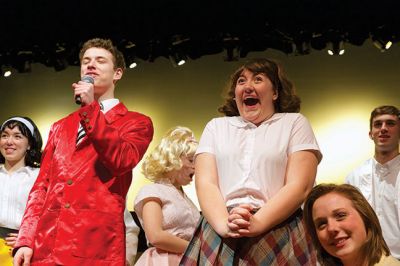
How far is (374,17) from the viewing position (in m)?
5.74

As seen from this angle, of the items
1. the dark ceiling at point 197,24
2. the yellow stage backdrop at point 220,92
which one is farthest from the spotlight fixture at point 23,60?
the yellow stage backdrop at point 220,92

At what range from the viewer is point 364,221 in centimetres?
208

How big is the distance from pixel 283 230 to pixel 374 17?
409 cm

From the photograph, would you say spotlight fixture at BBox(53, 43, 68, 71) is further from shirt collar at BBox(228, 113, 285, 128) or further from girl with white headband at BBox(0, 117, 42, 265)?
shirt collar at BBox(228, 113, 285, 128)

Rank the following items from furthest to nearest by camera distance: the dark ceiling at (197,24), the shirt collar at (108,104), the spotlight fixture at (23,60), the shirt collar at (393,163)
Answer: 1. the spotlight fixture at (23,60)
2. the dark ceiling at (197,24)
3. the shirt collar at (393,163)
4. the shirt collar at (108,104)

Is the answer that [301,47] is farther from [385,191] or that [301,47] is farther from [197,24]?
[385,191]

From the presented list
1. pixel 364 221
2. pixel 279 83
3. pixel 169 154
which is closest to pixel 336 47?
pixel 169 154

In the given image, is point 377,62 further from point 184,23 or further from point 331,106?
point 184,23

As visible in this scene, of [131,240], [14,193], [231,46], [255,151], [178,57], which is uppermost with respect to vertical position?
[231,46]

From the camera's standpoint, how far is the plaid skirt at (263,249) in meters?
2.09

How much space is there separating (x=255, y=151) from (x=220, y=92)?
5213mm

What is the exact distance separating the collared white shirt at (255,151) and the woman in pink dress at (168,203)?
3.37ft

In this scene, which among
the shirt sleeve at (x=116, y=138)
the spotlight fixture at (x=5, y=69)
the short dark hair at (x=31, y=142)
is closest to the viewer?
the shirt sleeve at (x=116, y=138)

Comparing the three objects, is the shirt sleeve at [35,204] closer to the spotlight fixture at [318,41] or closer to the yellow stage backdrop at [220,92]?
the spotlight fixture at [318,41]
